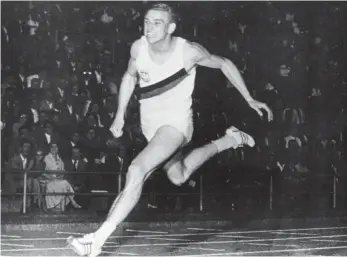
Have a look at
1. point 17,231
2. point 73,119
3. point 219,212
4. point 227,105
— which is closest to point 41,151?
point 73,119

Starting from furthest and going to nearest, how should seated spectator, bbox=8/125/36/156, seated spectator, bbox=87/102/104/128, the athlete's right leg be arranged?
seated spectator, bbox=87/102/104/128
seated spectator, bbox=8/125/36/156
the athlete's right leg

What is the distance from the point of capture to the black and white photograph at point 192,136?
850 centimetres

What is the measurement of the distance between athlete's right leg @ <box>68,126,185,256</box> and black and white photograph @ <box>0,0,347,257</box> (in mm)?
709

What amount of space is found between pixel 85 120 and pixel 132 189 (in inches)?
239

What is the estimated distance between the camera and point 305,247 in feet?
23.4

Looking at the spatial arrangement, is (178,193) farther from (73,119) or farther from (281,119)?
(281,119)

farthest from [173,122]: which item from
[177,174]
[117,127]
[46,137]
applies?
[46,137]

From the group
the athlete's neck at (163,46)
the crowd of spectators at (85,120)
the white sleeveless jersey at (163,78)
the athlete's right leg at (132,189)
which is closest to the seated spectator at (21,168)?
the crowd of spectators at (85,120)

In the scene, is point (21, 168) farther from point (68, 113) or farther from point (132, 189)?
point (132, 189)

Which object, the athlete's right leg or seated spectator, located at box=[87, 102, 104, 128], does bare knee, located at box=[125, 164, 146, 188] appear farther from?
seated spectator, located at box=[87, 102, 104, 128]

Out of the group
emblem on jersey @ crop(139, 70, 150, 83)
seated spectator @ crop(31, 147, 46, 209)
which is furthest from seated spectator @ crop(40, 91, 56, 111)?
emblem on jersey @ crop(139, 70, 150, 83)

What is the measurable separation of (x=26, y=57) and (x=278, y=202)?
13.9ft

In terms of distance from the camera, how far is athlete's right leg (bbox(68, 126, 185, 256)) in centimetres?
532

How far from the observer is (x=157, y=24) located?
18.7ft
